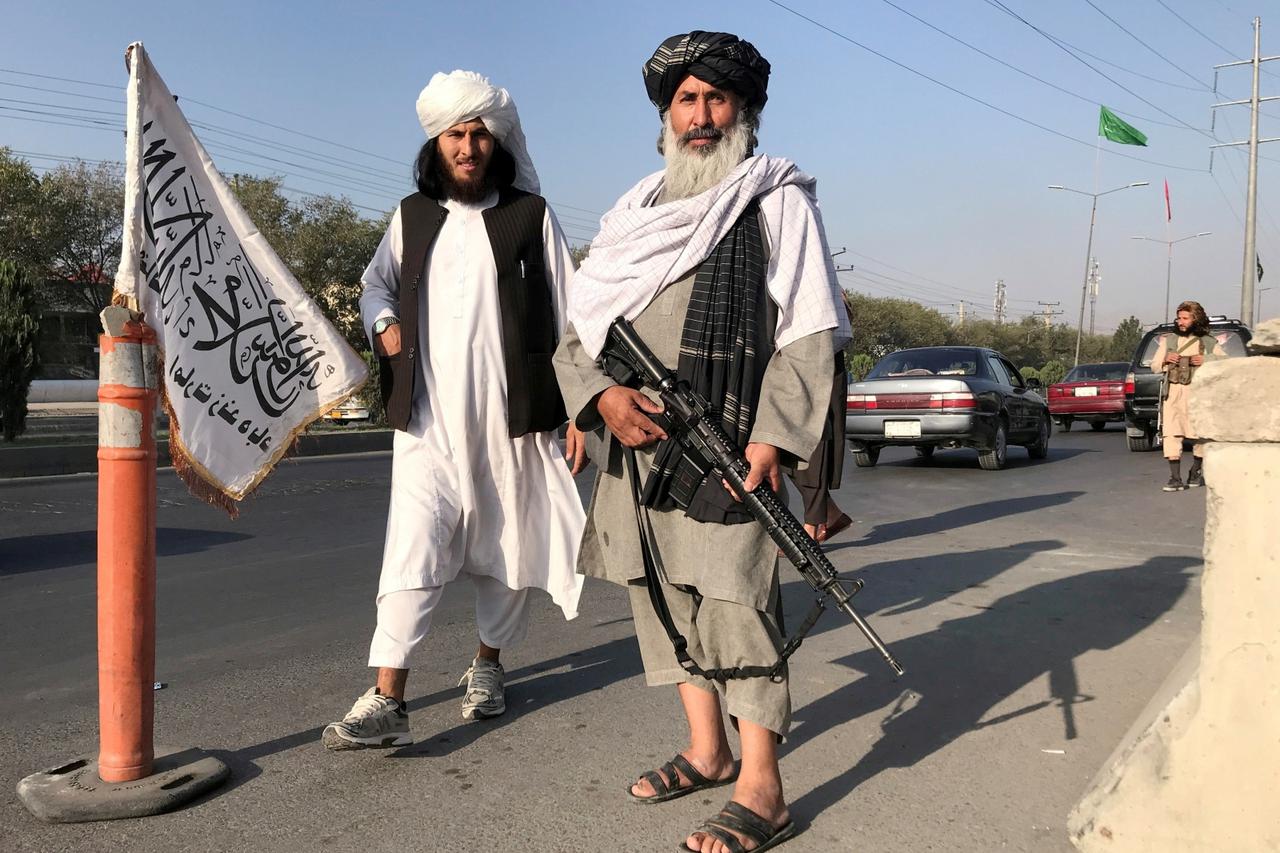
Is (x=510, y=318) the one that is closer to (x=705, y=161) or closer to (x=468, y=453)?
(x=468, y=453)

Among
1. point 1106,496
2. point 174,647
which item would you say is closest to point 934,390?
point 1106,496

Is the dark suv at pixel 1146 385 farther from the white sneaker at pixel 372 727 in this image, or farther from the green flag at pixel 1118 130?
the green flag at pixel 1118 130

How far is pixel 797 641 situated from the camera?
8.66 feet

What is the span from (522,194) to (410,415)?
0.84 m

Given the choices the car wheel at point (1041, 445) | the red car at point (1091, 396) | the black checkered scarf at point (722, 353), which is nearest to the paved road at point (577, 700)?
the black checkered scarf at point (722, 353)

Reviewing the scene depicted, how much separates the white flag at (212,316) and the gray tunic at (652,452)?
0.88 metres

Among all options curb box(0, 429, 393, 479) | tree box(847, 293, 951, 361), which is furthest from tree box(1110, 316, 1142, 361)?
curb box(0, 429, 393, 479)

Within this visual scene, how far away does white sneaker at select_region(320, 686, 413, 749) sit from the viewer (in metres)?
3.14

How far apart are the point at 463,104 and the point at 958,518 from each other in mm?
6706

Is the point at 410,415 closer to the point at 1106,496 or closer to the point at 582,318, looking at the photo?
the point at 582,318

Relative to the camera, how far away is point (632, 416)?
8.95ft

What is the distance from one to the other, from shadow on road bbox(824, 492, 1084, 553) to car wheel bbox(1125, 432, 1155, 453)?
648 cm

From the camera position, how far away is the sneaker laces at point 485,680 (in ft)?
11.8

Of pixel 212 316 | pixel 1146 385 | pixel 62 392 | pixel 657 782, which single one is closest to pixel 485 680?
pixel 657 782
